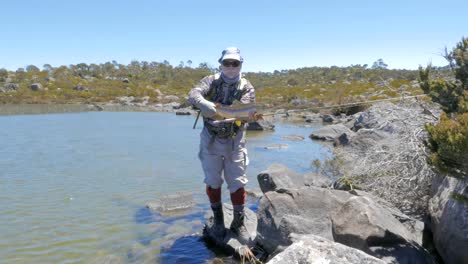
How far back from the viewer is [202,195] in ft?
33.9

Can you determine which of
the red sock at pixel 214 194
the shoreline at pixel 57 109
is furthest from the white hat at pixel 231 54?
the shoreline at pixel 57 109

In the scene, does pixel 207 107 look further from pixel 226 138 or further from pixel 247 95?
pixel 247 95

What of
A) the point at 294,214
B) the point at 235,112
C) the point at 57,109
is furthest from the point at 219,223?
the point at 57,109

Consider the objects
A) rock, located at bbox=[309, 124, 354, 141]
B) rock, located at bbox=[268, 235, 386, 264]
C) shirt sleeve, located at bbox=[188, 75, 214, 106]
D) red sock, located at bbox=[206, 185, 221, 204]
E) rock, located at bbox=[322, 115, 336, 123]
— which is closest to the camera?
rock, located at bbox=[268, 235, 386, 264]

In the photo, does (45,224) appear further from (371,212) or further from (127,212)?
(371,212)

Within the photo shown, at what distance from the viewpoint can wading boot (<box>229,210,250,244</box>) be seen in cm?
671

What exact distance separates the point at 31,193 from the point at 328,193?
23.9 ft

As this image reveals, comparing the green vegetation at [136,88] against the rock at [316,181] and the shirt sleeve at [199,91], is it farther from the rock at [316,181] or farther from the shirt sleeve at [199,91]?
the shirt sleeve at [199,91]

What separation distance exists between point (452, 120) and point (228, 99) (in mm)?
3299

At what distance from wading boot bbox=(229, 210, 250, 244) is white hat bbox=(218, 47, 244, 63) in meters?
2.44

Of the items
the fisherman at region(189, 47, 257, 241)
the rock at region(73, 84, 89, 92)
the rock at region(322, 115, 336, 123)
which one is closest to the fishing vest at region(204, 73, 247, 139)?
Answer: the fisherman at region(189, 47, 257, 241)

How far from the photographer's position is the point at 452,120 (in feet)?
14.1

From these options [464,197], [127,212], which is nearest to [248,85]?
[464,197]

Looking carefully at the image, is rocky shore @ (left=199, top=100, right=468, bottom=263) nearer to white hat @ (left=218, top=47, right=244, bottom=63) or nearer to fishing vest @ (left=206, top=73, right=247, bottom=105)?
fishing vest @ (left=206, top=73, right=247, bottom=105)
